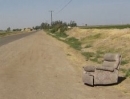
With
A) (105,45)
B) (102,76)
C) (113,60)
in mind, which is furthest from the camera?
(105,45)

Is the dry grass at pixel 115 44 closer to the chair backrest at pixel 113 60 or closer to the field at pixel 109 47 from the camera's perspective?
the field at pixel 109 47

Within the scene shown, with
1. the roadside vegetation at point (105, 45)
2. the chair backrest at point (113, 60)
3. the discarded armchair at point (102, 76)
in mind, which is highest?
the chair backrest at point (113, 60)

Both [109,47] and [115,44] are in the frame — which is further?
[115,44]

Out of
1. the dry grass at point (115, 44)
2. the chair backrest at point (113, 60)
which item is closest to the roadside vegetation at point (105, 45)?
the dry grass at point (115, 44)

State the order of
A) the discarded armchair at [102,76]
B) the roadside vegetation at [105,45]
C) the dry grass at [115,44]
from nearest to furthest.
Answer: the discarded armchair at [102,76], the roadside vegetation at [105,45], the dry grass at [115,44]

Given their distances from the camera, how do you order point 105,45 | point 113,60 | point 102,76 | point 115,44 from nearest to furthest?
point 102,76 < point 113,60 < point 115,44 < point 105,45

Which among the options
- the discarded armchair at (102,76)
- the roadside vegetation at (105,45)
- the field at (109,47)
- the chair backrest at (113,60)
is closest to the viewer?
the discarded armchair at (102,76)

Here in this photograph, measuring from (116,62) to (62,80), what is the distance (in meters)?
2.11

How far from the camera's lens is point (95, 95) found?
8766 millimetres

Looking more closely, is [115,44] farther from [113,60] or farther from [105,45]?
[113,60]

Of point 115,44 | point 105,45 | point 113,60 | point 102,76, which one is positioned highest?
point 113,60

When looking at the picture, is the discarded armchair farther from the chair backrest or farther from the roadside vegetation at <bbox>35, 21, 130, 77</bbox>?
the roadside vegetation at <bbox>35, 21, 130, 77</bbox>

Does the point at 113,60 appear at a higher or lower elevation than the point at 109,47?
higher

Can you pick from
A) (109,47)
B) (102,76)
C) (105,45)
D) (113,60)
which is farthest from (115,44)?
(102,76)
